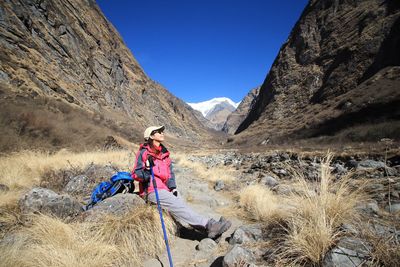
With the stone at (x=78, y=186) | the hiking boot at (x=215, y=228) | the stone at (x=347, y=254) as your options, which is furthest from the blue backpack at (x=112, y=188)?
the stone at (x=347, y=254)

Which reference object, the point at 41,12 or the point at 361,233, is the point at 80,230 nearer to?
the point at 361,233

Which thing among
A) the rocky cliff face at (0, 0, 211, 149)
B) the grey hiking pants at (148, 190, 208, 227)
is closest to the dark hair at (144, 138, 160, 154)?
the grey hiking pants at (148, 190, 208, 227)

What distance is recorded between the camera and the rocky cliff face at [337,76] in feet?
82.1

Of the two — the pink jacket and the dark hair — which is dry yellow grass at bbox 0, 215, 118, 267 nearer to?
the pink jacket

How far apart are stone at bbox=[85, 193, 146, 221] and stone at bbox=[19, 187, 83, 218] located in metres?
0.28

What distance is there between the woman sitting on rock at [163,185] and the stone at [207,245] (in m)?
0.09

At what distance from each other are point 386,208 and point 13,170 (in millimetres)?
7635

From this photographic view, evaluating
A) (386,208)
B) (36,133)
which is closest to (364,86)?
(386,208)

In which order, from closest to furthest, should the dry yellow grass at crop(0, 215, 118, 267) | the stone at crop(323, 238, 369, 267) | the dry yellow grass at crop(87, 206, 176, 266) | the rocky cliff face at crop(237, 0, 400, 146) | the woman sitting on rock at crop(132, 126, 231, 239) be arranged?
the stone at crop(323, 238, 369, 267) → the dry yellow grass at crop(0, 215, 118, 267) → the dry yellow grass at crop(87, 206, 176, 266) → the woman sitting on rock at crop(132, 126, 231, 239) → the rocky cliff face at crop(237, 0, 400, 146)

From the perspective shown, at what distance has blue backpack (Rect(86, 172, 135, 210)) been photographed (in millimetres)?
4254

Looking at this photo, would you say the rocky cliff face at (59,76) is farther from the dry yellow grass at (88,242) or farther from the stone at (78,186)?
the dry yellow grass at (88,242)

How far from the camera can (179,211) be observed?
386 cm

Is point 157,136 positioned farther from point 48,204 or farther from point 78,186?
point 78,186

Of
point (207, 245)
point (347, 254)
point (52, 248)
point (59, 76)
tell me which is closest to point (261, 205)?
point (207, 245)
